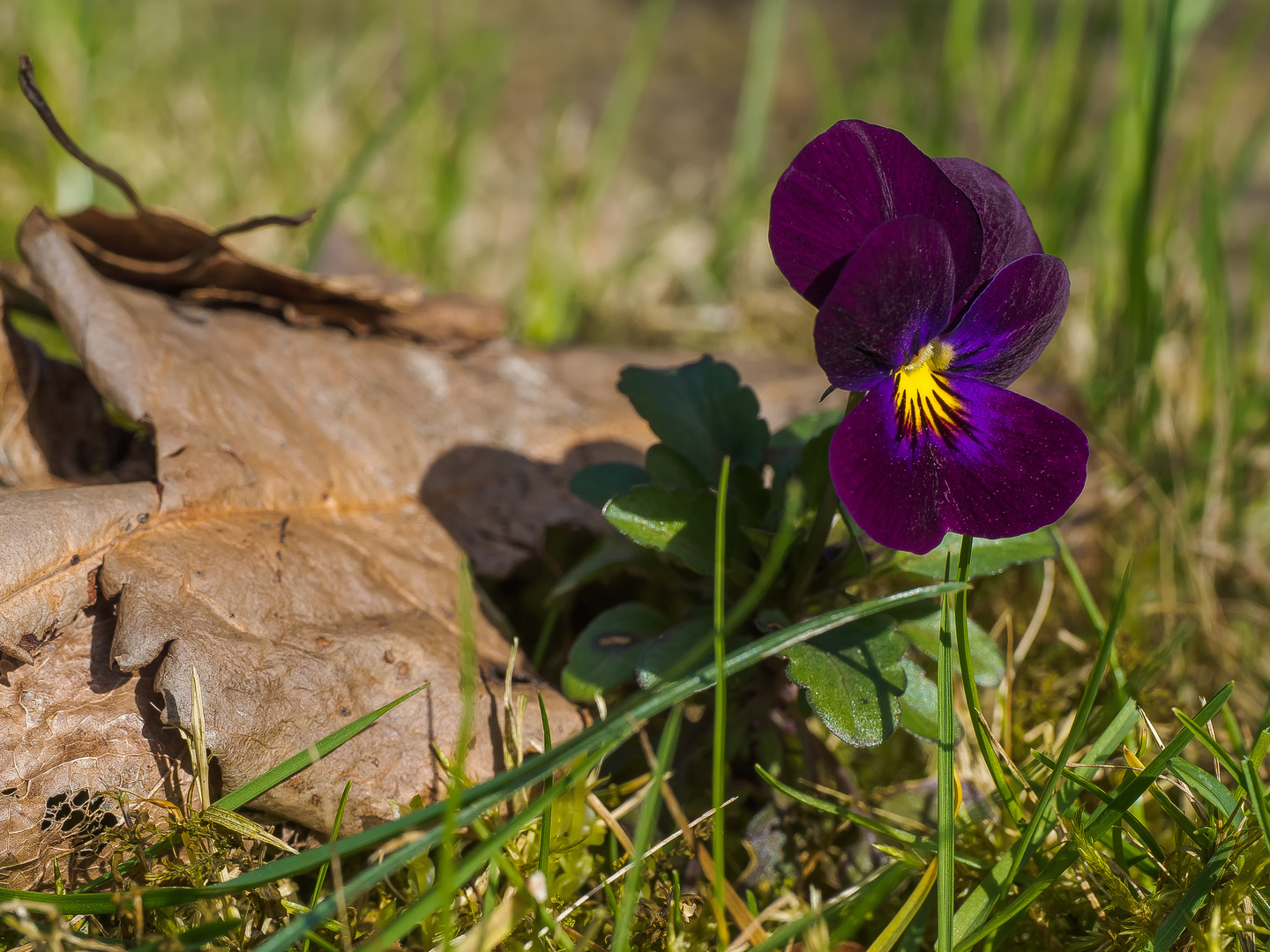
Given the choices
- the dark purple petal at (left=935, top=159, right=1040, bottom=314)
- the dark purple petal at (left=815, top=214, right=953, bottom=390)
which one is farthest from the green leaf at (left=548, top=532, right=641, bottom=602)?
the dark purple petal at (left=935, top=159, right=1040, bottom=314)

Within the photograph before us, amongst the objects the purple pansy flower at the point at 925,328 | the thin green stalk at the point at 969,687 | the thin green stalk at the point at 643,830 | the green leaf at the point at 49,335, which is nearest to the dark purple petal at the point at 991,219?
the purple pansy flower at the point at 925,328

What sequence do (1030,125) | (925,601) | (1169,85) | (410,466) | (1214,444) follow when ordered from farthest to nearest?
1. (1030,125)
2. (1214,444)
3. (1169,85)
4. (410,466)
5. (925,601)

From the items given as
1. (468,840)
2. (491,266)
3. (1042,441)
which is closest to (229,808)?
(468,840)

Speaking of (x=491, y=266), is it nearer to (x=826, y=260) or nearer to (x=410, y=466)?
(x=410, y=466)

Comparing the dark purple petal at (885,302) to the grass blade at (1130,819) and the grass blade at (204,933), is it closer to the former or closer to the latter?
the grass blade at (1130,819)

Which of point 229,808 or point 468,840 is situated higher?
point 229,808

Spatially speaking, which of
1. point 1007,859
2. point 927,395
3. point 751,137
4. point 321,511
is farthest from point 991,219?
point 751,137

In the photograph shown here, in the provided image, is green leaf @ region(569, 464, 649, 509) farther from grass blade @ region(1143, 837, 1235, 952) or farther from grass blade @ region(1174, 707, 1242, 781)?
grass blade @ region(1143, 837, 1235, 952)
